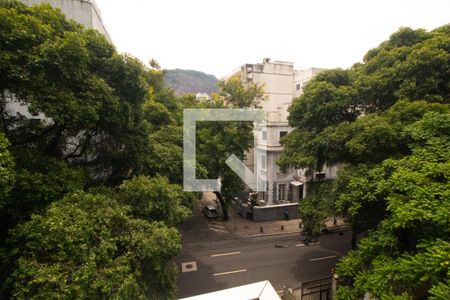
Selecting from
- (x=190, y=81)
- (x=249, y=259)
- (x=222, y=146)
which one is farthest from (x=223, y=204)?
(x=190, y=81)

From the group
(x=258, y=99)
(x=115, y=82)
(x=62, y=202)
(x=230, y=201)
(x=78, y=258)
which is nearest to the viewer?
(x=78, y=258)

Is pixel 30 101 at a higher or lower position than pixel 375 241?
higher

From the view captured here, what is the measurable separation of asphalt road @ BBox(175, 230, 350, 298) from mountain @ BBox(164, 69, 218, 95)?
2818 inches

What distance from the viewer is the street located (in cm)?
1036

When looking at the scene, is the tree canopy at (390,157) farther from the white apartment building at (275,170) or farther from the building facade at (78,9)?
the building facade at (78,9)

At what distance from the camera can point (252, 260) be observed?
39.1 ft

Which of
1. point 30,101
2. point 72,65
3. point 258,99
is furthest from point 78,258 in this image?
Answer: point 258,99

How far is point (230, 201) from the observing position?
15891 millimetres

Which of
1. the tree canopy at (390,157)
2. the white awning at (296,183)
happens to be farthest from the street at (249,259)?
the white awning at (296,183)

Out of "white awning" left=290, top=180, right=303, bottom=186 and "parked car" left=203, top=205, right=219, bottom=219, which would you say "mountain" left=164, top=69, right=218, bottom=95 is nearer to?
"white awning" left=290, top=180, right=303, bottom=186

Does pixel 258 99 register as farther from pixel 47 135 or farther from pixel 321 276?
pixel 47 135

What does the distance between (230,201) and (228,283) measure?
20.0 feet

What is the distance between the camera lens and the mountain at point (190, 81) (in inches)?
3329

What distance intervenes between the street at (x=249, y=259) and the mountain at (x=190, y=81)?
71271mm
